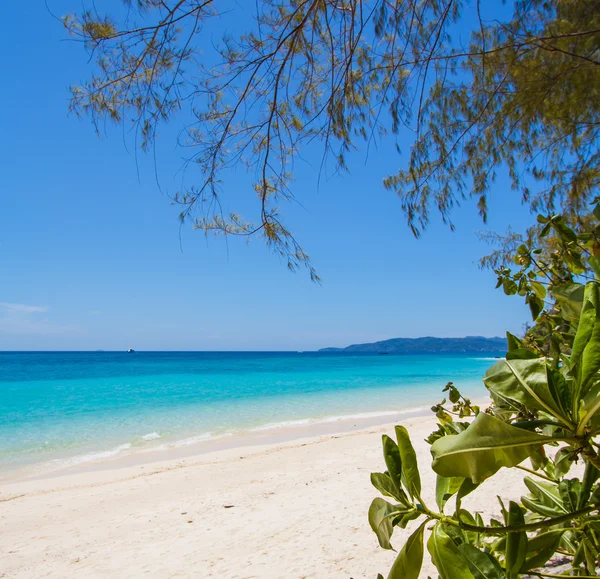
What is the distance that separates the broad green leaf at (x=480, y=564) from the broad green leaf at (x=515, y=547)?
0.03 m

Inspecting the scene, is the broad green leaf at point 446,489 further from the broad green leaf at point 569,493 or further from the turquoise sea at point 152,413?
the turquoise sea at point 152,413

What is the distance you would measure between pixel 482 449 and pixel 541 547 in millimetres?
343

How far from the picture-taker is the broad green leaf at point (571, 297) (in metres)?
0.56

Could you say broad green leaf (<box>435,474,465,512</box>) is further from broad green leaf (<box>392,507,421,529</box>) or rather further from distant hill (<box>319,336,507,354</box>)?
distant hill (<box>319,336,507,354</box>)

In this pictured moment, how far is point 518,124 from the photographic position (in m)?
2.55

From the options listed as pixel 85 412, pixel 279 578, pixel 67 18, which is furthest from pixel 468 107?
pixel 85 412

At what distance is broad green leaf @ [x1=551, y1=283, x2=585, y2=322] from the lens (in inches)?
21.9

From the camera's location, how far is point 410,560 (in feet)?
1.50

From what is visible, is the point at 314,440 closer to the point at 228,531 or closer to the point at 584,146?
the point at 228,531

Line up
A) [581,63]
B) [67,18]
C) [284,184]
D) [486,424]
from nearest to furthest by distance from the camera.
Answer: [486,424], [67,18], [284,184], [581,63]

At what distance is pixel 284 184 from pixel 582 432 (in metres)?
1.83

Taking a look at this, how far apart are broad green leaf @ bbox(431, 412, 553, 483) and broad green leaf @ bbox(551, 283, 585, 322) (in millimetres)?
241

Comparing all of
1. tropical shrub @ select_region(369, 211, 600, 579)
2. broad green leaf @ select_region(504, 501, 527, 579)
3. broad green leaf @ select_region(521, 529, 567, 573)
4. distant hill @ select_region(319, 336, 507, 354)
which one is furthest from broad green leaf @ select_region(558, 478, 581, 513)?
distant hill @ select_region(319, 336, 507, 354)

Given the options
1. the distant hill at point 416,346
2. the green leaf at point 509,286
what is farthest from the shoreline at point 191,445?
the distant hill at point 416,346
